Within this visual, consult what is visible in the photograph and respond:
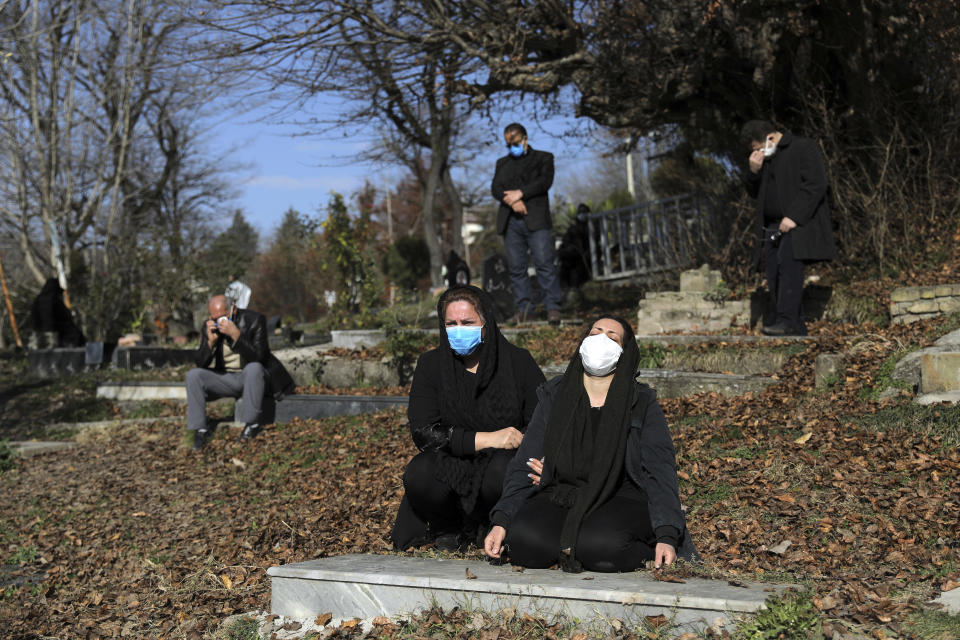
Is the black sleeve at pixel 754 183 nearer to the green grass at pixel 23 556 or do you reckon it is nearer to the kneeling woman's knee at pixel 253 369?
the kneeling woman's knee at pixel 253 369

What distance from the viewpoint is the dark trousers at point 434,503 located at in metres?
4.73

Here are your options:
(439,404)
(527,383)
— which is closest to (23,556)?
(439,404)

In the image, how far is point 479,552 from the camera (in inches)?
184

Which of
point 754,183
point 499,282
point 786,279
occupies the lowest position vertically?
point 786,279

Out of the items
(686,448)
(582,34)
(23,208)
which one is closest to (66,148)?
(23,208)

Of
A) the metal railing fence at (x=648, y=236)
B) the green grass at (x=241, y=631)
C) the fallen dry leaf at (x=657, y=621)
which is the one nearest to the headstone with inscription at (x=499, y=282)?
the metal railing fence at (x=648, y=236)

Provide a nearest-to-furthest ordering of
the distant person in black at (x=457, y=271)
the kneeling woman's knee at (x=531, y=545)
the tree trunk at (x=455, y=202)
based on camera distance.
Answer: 1. the kneeling woman's knee at (x=531, y=545)
2. the distant person in black at (x=457, y=271)
3. the tree trunk at (x=455, y=202)

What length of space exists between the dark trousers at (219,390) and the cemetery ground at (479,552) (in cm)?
26

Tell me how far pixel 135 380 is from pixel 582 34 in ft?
24.3

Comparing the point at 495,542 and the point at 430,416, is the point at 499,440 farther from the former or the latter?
the point at 495,542

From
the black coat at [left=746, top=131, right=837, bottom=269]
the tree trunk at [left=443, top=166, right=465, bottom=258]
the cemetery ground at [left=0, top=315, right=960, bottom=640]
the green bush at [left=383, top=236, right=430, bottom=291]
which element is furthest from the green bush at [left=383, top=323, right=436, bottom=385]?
the green bush at [left=383, top=236, right=430, bottom=291]

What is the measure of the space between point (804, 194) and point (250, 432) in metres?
5.43

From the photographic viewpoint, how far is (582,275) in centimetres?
1736

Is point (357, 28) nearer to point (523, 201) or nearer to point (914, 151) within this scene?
point (523, 201)
